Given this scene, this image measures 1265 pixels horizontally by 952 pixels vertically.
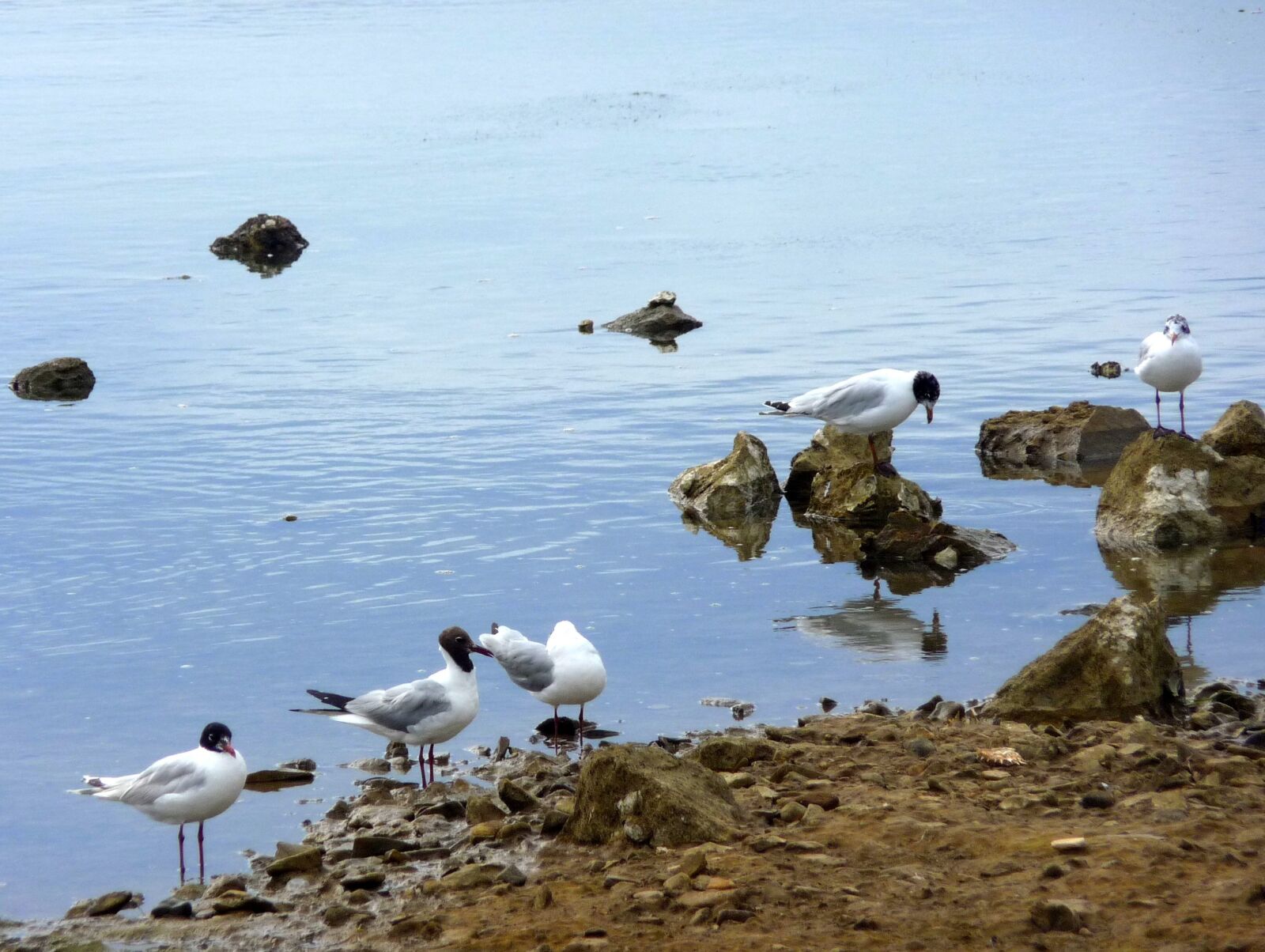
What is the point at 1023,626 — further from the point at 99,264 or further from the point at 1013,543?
the point at 99,264

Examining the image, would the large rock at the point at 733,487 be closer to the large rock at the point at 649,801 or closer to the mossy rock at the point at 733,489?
the mossy rock at the point at 733,489

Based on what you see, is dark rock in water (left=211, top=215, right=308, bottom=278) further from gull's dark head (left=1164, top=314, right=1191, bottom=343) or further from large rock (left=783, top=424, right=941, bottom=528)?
gull's dark head (left=1164, top=314, right=1191, bottom=343)

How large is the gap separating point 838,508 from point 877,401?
992mm

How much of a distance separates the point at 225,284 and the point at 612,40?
4623cm

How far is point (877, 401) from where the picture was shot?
14578 millimetres

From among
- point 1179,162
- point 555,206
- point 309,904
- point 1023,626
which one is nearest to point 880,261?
point 555,206

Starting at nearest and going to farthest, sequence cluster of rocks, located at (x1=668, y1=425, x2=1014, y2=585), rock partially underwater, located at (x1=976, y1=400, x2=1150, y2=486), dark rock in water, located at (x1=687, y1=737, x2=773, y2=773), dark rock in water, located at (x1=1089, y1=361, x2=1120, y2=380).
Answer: dark rock in water, located at (x1=687, y1=737, x2=773, y2=773), cluster of rocks, located at (x1=668, y1=425, x2=1014, y2=585), rock partially underwater, located at (x1=976, y1=400, x2=1150, y2=486), dark rock in water, located at (x1=1089, y1=361, x2=1120, y2=380)

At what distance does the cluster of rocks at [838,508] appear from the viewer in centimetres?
1305

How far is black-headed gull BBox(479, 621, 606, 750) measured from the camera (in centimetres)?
951

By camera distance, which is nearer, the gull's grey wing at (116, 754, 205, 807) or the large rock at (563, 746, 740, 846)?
the large rock at (563, 746, 740, 846)

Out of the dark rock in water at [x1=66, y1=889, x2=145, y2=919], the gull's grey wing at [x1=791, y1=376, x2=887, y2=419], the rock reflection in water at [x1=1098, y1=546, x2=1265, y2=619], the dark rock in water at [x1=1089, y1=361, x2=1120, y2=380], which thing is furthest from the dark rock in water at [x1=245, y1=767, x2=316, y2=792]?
the dark rock in water at [x1=1089, y1=361, x2=1120, y2=380]

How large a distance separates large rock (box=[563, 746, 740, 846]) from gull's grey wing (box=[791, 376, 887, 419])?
7588 millimetres

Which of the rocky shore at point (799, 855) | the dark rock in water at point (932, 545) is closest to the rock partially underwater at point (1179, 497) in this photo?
the dark rock in water at point (932, 545)

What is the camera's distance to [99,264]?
28438 mm
